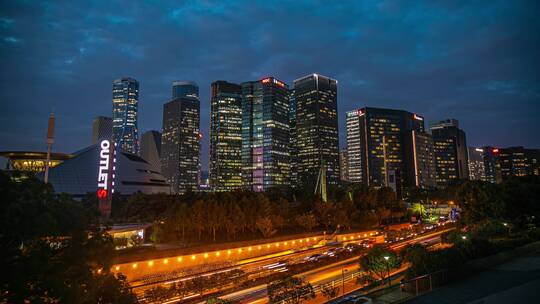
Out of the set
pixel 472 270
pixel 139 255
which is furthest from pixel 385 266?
pixel 139 255

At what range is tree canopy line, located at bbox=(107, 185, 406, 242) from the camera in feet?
176

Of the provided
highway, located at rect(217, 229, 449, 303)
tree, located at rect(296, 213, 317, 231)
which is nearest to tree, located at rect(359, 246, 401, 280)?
highway, located at rect(217, 229, 449, 303)

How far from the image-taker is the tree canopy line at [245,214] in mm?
53625

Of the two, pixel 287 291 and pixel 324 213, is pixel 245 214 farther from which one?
pixel 287 291

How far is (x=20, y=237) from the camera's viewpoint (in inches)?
411

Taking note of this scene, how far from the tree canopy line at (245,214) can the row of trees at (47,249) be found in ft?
131

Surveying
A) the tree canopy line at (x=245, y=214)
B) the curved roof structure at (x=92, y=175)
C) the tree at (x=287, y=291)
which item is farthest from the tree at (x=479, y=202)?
the curved roof structure at (x=92, y=175)

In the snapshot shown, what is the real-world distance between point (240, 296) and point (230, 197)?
3657cm

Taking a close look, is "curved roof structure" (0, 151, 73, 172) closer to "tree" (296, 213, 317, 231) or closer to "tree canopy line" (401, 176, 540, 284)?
"tree" (296, 213, 317, 231)

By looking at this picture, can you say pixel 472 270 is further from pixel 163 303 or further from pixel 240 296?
pixel 163 303

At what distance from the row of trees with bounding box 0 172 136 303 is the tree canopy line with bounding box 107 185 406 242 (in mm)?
39857

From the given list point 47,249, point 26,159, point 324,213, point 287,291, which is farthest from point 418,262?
point 26,159

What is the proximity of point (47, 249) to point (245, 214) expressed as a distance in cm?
4639

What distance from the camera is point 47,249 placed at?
37.6ft
